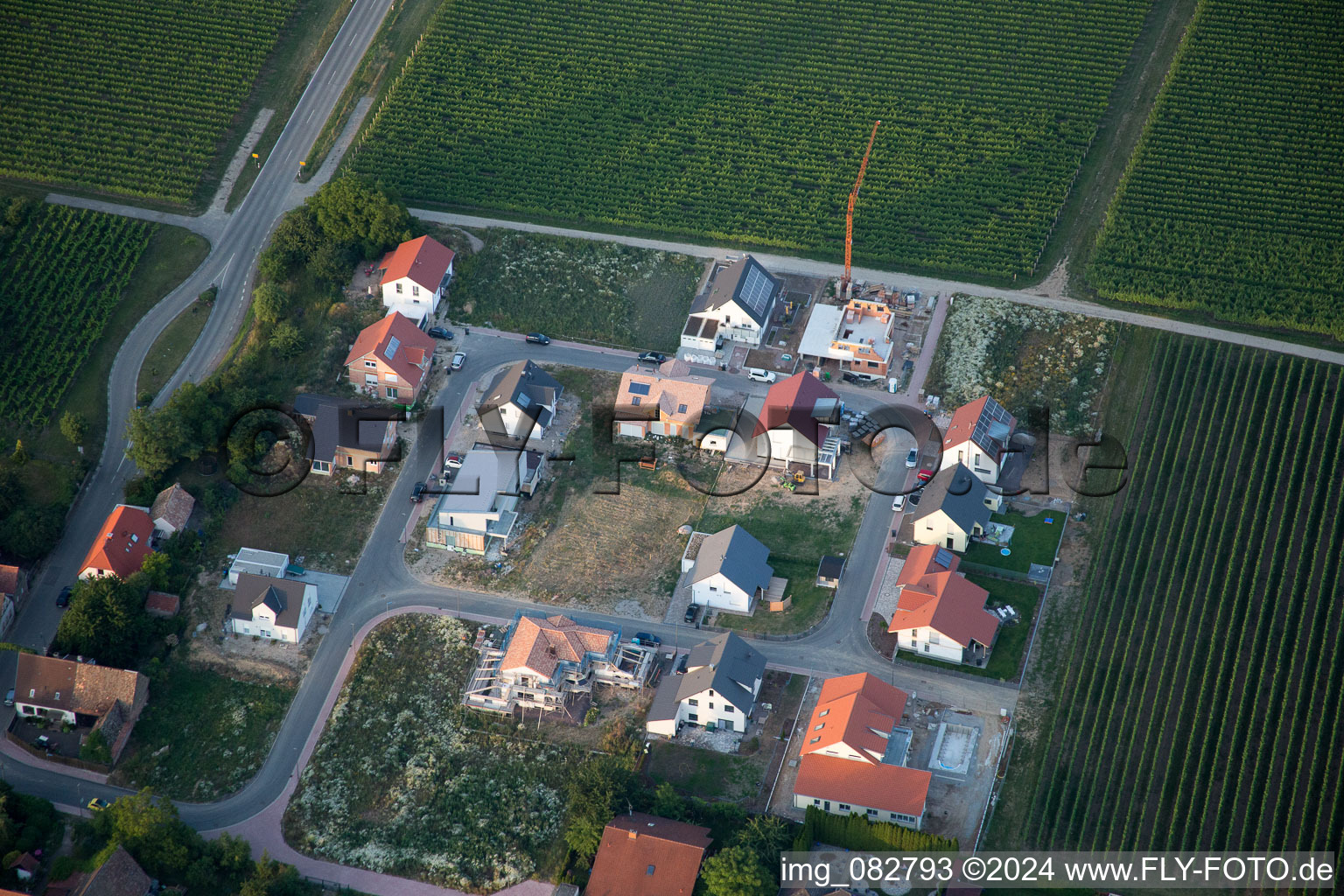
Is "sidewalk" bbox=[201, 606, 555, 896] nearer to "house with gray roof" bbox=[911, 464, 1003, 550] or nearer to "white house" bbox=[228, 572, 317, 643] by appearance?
"white house" bbox=[228, 572, 317, 643]

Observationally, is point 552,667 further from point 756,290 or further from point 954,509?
point 756,290

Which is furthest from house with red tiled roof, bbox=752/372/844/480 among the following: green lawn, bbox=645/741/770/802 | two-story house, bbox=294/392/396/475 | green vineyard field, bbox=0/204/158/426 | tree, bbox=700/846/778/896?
green vineyard field, bbox=0/204/158/426

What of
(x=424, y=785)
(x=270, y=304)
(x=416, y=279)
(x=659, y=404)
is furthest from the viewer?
(x=416, y=279)

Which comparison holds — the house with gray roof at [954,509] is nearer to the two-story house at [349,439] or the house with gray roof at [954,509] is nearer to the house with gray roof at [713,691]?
the house with gray roof at [713,691]

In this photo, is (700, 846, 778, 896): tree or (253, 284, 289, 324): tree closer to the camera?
(700, 846, 778, 896): tree

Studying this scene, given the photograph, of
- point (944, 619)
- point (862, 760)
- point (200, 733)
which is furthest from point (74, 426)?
point (944, 619)


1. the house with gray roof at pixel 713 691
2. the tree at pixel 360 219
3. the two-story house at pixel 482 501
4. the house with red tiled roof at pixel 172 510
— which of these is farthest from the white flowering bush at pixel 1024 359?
the house with red tiled roof at pixel 172 510
